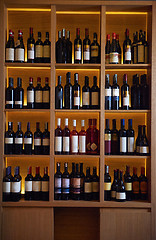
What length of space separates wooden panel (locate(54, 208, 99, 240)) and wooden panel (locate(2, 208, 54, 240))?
1.05ft

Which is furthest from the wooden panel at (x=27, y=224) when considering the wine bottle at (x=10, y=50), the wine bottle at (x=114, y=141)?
the wine bottle at (x=10, y=50)

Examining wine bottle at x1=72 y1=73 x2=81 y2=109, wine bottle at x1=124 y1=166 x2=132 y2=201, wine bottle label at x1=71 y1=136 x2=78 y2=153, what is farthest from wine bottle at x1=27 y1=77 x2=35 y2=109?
Answer: wine bottle at x1=124 y1=166 x2=132 y2=201

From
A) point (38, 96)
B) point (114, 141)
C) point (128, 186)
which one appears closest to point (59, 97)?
point (38, 96)

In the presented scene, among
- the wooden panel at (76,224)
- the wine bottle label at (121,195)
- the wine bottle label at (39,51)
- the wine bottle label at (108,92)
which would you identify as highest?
the wine bottle label at (39,51)

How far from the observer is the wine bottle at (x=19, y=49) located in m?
2.70

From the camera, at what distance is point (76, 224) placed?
2.93 metres

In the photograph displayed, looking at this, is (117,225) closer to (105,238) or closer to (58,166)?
(105,238)

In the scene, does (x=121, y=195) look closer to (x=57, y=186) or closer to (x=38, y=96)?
(x=57, y=186)

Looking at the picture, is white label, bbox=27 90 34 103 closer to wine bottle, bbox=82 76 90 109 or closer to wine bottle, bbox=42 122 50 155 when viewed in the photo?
wine bottle, bbox=42 122 50 155

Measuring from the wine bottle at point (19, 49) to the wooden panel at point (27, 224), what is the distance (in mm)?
1377

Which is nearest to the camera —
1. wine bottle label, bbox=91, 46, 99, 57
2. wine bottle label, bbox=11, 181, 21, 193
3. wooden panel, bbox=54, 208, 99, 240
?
wine bottle label, bbox=11, 181, 21, 193

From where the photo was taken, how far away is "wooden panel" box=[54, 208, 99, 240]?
2918 mm

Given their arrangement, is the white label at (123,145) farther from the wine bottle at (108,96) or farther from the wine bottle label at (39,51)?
the wine bottle label at (39,51)

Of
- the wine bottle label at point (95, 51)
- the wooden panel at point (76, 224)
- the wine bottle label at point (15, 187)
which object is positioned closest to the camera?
the wine bottle label at point (15, 187)
